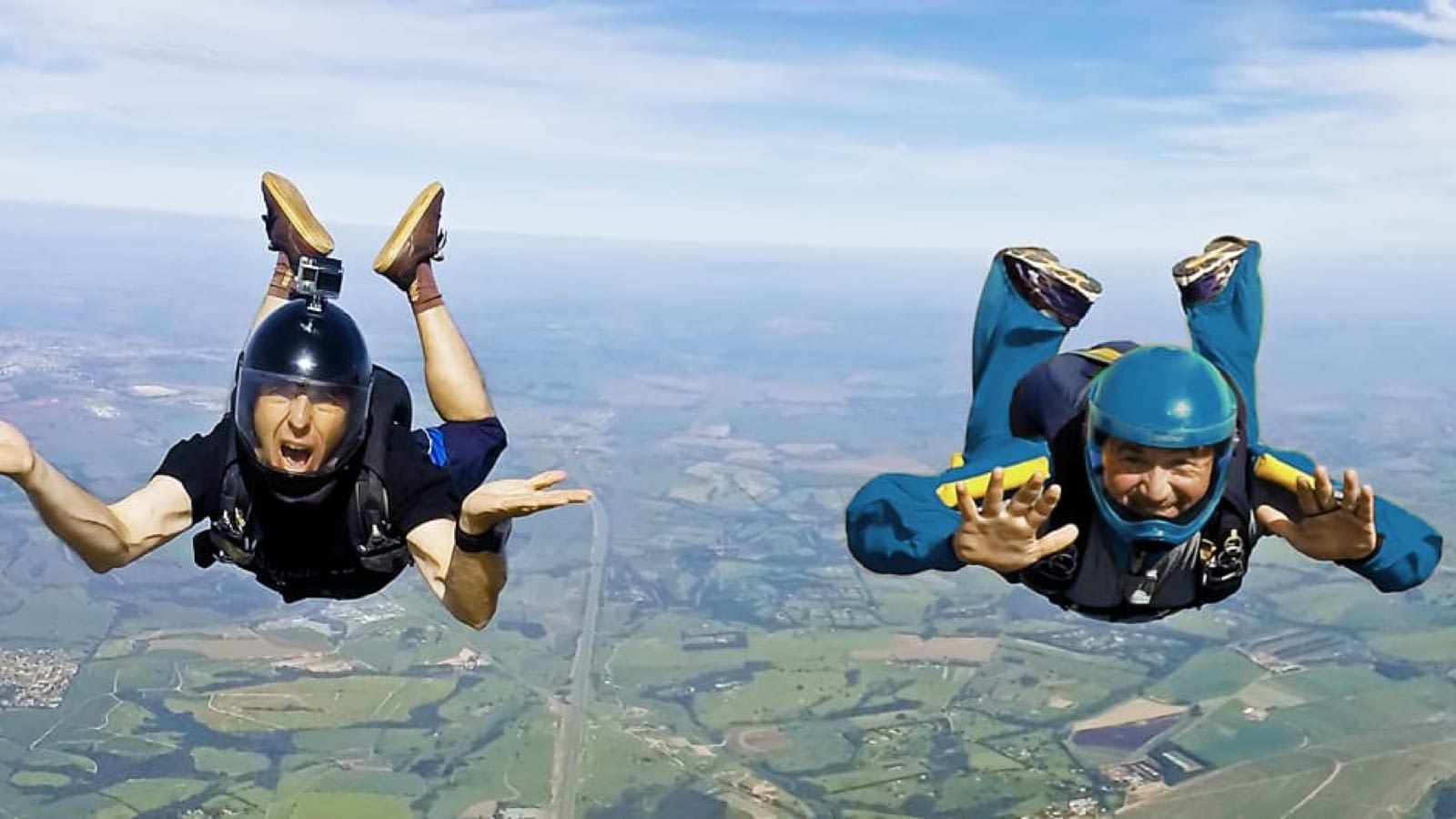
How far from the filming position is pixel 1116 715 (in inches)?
1191

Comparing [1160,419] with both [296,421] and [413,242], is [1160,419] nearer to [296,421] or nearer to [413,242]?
[296,421]

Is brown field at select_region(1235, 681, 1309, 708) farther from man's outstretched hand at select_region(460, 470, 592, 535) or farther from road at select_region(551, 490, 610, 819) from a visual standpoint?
man's outstretched hand at select_region(460, 470, 592, 535)

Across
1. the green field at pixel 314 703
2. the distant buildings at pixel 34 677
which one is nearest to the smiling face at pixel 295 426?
the green field at pixel 314 703

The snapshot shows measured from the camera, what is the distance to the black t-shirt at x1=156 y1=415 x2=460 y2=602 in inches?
191

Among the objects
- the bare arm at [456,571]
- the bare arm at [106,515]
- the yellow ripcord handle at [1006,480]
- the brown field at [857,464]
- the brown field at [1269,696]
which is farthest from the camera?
the brown field at [857,464]

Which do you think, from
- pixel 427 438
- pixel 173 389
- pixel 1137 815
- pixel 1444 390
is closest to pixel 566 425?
pixel 173 389

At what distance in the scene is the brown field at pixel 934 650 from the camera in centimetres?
3356

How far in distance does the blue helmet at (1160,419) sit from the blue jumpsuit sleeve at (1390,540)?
45cm

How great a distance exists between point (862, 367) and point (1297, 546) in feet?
215

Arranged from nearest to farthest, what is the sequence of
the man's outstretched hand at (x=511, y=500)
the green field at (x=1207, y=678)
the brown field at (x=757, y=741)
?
the man's outstretched hand at (x=511, y=500), the brown field at (x=757, y=741), the green field at (x=1207, y=678)

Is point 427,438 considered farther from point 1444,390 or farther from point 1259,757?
point 1444,390

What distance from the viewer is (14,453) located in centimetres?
401

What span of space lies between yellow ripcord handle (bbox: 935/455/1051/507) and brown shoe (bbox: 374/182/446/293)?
8.79 feet

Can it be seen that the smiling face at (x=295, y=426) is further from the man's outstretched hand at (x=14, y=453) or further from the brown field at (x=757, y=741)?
the brown field at (x=757, y=741)
